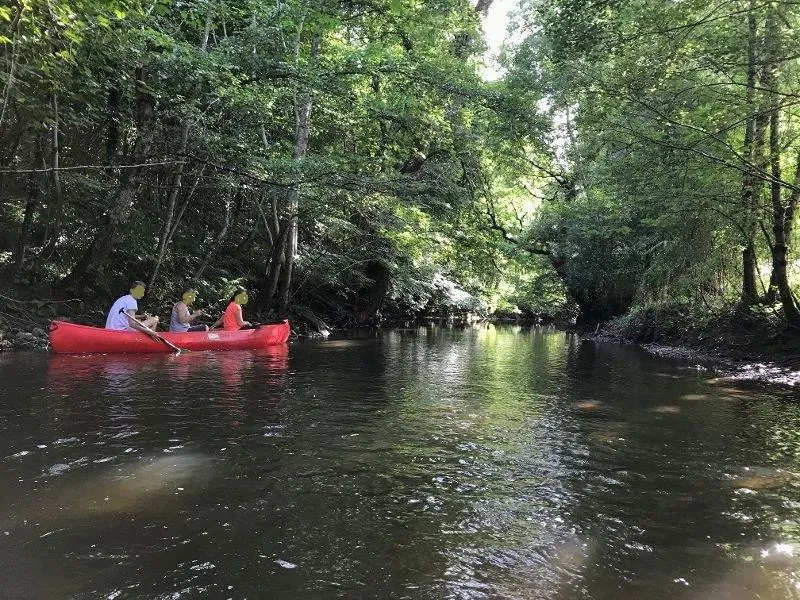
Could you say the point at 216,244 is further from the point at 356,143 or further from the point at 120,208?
the point at 356,143

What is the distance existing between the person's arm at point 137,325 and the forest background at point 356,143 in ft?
8.46

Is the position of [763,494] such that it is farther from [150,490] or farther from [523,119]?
[523,119]

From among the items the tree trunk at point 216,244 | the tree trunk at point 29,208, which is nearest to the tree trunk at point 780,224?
the tree trunk at point 216,244

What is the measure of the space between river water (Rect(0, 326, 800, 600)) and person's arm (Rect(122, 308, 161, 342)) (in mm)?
2273

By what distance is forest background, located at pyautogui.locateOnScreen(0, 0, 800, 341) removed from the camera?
9.09m

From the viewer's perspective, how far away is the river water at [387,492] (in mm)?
2996

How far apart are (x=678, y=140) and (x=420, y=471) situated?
344 inches

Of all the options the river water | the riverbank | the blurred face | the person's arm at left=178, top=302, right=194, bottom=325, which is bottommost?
the river water

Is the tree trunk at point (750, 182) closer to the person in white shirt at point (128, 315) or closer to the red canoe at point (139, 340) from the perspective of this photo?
the red canoe at point (139, 340)

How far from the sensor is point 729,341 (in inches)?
504

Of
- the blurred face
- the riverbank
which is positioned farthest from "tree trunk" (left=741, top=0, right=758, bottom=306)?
the blurred face

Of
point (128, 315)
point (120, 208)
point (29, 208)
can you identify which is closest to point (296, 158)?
point (120, 208)

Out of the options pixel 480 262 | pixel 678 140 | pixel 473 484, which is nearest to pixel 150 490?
pixel 473 484

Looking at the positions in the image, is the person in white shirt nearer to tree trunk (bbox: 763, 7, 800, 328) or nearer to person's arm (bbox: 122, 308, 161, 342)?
person's arm (bbox: 122, 308, 161, 342)
